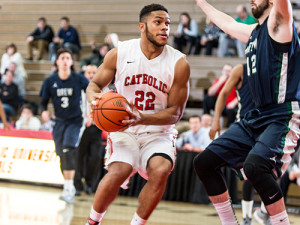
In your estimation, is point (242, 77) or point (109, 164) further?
point (242, 77)

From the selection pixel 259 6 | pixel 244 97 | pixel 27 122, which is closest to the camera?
pixel 259 6

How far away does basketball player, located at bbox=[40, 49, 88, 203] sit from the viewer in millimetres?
8102

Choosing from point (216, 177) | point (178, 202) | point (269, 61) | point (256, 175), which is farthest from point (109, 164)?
point (178, 202)

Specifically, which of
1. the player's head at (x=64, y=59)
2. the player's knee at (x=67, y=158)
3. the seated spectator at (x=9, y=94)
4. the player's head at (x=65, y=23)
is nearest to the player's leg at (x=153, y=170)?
the player's knee at (x=67, y=158)

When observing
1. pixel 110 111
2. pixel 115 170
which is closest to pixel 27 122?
pixel 115 170

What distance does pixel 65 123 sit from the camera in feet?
26.9

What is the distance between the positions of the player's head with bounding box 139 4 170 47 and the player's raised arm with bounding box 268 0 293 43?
1009mm

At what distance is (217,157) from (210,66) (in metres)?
8.82

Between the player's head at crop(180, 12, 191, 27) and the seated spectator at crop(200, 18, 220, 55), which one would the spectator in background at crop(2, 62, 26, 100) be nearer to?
the player's head at crop(180, 12, 191, 27)

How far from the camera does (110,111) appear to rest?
4.31m

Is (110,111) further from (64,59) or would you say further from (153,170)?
(64,59)

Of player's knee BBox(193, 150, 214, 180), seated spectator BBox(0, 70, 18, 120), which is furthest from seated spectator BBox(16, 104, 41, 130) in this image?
player's knee BBox(193, 150, 214, 180)

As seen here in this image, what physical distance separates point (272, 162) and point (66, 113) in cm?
461

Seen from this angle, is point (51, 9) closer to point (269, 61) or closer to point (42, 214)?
point (42, 214)
